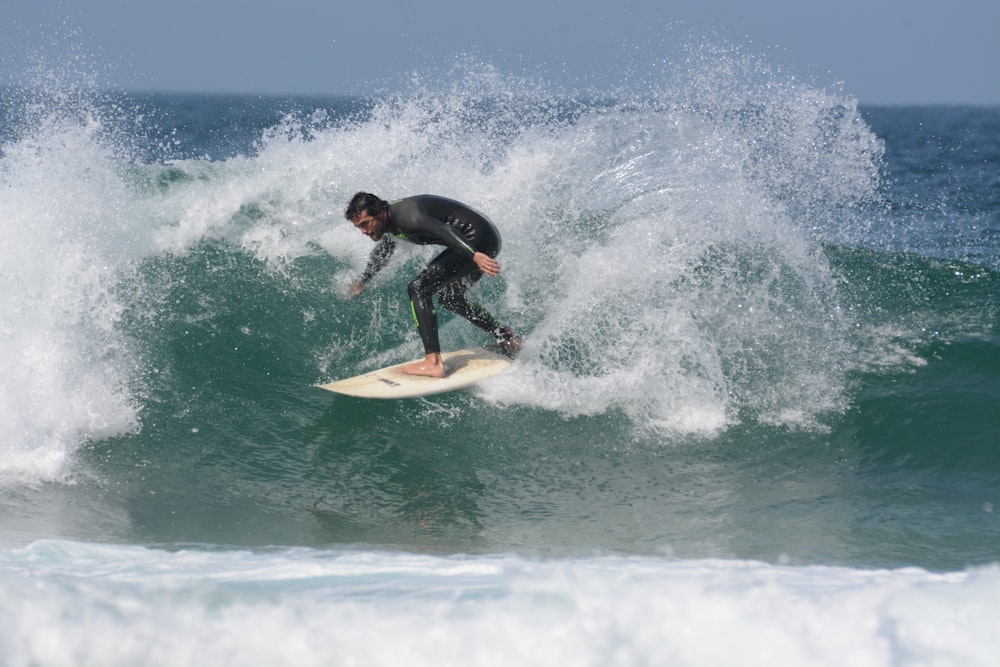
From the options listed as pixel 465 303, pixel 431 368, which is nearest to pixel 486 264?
pixel 465 303

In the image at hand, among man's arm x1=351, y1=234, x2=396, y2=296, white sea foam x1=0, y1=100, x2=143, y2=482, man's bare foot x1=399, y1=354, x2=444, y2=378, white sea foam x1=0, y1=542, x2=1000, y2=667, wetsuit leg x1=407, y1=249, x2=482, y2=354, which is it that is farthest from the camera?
man's arm x1=351, y1=234, x2=396, y2=296

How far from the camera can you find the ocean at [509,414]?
3.21m

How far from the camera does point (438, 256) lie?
6625 mm

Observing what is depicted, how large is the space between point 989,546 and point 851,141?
578 cm

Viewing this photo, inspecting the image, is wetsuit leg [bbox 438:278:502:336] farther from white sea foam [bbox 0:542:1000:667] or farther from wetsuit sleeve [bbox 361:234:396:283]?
white sea foam [bbox 0:542:1000:667]

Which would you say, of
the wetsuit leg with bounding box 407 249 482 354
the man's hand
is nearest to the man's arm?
the wetsuit leg with bounding box 407 249 482 354

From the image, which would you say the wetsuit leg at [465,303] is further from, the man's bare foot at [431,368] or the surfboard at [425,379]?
the man's bare foot at [431,368]

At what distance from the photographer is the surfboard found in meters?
6.57

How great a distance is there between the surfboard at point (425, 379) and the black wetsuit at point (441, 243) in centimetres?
24

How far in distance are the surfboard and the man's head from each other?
1042 mm

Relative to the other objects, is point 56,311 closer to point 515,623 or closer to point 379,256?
point 379,256

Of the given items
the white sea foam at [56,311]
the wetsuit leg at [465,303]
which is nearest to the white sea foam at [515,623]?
the white sea foam at [56,311]

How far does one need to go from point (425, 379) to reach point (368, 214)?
1.22 m

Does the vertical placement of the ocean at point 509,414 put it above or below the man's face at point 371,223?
below
